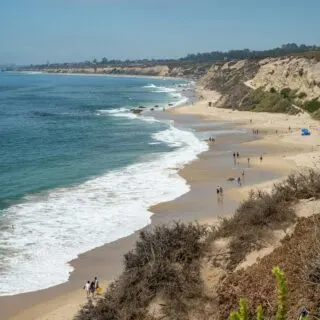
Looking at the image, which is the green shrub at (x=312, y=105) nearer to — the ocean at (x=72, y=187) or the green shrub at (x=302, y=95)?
the green shrub at (x=302, y=95)

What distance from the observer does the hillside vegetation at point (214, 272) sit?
10.3 meters

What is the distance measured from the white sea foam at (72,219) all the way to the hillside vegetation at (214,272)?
21.4 ft

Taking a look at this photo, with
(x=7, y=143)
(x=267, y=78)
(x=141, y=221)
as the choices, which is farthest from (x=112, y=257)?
(x=267, y=78)

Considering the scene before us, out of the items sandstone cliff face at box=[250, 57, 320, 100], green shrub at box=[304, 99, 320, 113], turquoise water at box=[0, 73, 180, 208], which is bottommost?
turquoise water at box=[0, 73, 180, 208]

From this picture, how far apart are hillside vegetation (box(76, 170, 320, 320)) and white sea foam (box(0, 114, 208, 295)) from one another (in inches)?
257

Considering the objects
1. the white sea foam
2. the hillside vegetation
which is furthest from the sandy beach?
the hillside vegetation

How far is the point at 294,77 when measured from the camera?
7356cm

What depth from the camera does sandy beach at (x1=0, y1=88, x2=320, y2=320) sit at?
1645 centimetres

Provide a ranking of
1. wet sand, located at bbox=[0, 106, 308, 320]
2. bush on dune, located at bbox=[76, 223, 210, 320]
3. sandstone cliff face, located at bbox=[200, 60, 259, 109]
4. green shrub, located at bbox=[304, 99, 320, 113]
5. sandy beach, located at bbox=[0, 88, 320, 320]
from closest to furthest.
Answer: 1. bush on dune, located at bbox=[76, 223, 210, 320]
2. wet sand, located at bbox=[0, 106, 308, 320]
3. sandy beach, located at bbox=[0, 88, 320, 320]
4. green shrub, located at bbox=[304, 99, 320, 113]
5. sandstone cliff face, located at bbox=[200, 60, 259, 109]

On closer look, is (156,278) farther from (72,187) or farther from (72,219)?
(72,187)

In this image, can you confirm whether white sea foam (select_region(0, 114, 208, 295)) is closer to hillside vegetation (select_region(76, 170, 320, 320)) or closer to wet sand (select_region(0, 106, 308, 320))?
wet sand (select_region(0, 106, 308, 320))

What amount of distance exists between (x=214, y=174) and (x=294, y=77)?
44154mm

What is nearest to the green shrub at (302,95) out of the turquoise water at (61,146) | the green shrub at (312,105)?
the green shrub at (312,105)

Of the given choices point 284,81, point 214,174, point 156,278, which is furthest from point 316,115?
point 156,278
